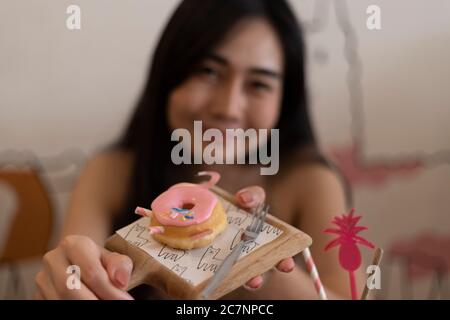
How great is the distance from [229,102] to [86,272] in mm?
338

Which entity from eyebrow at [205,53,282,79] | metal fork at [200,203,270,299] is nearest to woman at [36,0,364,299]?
eyebrow at [205,53,282,79]

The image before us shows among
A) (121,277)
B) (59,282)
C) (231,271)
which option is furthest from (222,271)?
(59,282)

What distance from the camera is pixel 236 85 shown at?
0.71m

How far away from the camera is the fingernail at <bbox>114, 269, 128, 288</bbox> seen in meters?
0.49

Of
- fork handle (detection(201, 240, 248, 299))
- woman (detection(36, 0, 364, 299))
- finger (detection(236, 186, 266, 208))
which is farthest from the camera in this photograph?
woman (detection(36, 0, 364, 299))

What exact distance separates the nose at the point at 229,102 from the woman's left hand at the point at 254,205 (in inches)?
5.5

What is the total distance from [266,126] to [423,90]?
0.92 ft

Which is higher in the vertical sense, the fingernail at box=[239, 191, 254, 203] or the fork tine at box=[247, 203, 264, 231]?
the fingernail at box=[239, 191, 254, 203]

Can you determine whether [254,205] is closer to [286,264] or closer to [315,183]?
[286,264]

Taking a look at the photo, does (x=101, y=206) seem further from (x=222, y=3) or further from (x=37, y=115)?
(x=222, y=3)

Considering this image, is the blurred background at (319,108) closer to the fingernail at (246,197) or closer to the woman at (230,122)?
the woman at (230,122)

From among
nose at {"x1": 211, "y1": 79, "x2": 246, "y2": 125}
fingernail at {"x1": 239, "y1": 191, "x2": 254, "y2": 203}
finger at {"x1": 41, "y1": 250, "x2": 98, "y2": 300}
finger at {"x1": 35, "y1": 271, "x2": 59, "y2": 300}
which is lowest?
finger at {"x1": 35, "y1": 271, "x2": 59, "y2": 300}

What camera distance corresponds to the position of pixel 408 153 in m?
0.78

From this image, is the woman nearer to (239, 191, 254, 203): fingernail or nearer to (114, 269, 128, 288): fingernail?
(239, 191, 254, 203): fingernail
